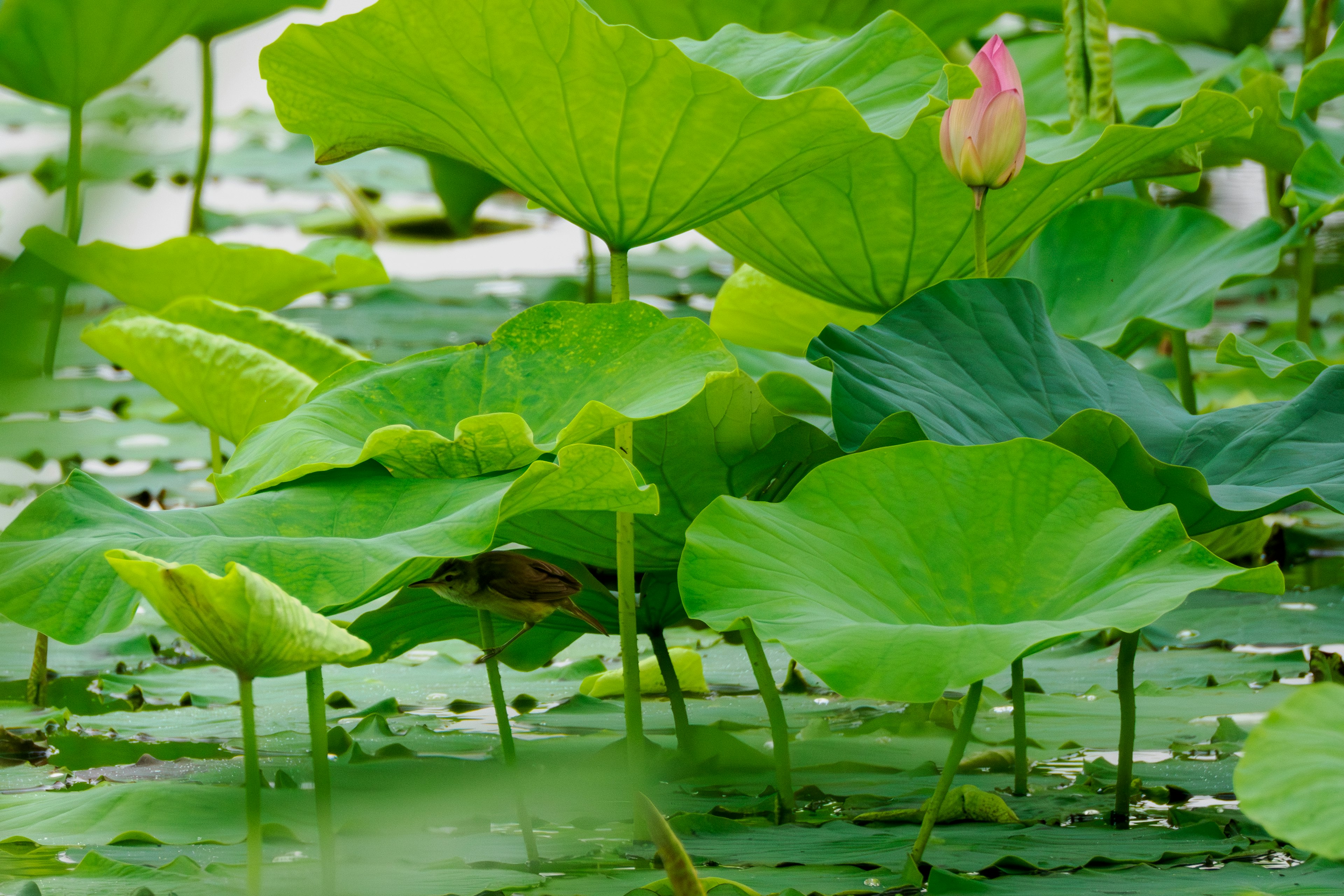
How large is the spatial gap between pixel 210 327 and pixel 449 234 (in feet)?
12.0

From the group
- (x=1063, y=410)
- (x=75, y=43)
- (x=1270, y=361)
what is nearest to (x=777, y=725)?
(x=1063, y=410)

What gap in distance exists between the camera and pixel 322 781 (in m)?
0.68

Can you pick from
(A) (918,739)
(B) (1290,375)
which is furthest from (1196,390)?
(A) (918,739)

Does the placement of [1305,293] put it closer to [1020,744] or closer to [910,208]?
[910,208]

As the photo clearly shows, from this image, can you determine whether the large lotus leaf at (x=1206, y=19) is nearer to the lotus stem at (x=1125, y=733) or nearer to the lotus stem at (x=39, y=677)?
the lotus stem at (x=1125, y=733)

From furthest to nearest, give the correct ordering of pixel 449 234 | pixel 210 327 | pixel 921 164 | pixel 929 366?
1. pixel 449 234
2. pixel 210 327
3. pixel 921 164
4. pixel 929 366

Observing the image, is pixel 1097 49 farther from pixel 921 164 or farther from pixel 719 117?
pixel 719 117

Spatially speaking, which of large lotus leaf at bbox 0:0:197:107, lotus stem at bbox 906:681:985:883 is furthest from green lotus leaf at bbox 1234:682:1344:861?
large lotus leaf at bbox 0:0:197:107

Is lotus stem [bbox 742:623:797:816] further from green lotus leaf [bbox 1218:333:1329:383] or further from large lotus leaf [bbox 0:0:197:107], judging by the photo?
large lotus leaf [bbox 0:0:197:107]

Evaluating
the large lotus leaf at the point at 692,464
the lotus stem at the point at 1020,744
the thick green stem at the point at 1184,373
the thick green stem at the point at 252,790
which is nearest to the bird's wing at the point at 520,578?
the large lotus leaf at the point at 692,464

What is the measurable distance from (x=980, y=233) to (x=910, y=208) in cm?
15

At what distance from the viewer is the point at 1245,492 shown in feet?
2.73

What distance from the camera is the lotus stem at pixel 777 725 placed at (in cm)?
87

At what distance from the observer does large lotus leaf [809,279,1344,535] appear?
842 mm
